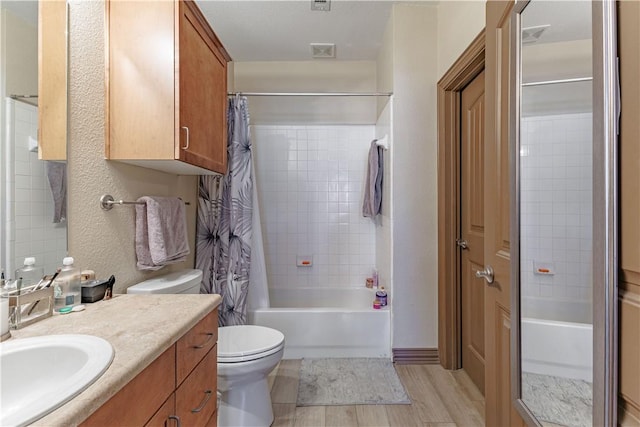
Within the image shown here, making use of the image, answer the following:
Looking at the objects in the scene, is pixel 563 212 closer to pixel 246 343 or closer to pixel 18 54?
pixel 246 343

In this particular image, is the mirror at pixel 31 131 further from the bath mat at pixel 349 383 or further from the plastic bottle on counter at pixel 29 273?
the bath mat at pixel 349 383

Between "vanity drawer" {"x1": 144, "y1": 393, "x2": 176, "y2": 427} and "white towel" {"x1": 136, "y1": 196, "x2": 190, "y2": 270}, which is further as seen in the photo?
"white towel" {"x1": 136, "y1": 196, "x2": 190, "y2": 270}

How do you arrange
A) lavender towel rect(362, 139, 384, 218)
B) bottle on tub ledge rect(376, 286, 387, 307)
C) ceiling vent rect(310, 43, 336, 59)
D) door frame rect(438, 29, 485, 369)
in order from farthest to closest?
ceiling vent rect(310, 43, 336, 59) → lavender towel rect(362, 139, 384, 218) → bottle on tub ledge rect(376, 286, 387, 307) → door frame rect(438, 29, 485, 369)

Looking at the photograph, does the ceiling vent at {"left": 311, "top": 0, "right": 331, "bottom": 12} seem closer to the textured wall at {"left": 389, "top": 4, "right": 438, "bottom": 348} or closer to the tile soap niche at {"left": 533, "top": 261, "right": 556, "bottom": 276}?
the textured wall at {"left": 389, "top": 4, "right": 438, "bottom": 348}

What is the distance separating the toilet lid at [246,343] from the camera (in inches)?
57.6

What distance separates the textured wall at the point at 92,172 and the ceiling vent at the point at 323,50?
177cm

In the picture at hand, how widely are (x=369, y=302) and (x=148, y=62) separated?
246 cm

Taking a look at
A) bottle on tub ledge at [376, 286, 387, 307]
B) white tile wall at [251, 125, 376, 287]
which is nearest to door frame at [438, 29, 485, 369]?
bottle on tub ledge at [376, 286, 387, 307]

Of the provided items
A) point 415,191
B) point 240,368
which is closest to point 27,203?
point 240,368

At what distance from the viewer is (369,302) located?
2926 millimetres

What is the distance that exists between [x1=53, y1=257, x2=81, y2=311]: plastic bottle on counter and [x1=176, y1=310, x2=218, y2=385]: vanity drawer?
1.43ft

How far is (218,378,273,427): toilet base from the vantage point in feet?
5.06

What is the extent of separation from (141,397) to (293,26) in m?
2.54

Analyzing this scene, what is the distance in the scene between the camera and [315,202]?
311 cm
